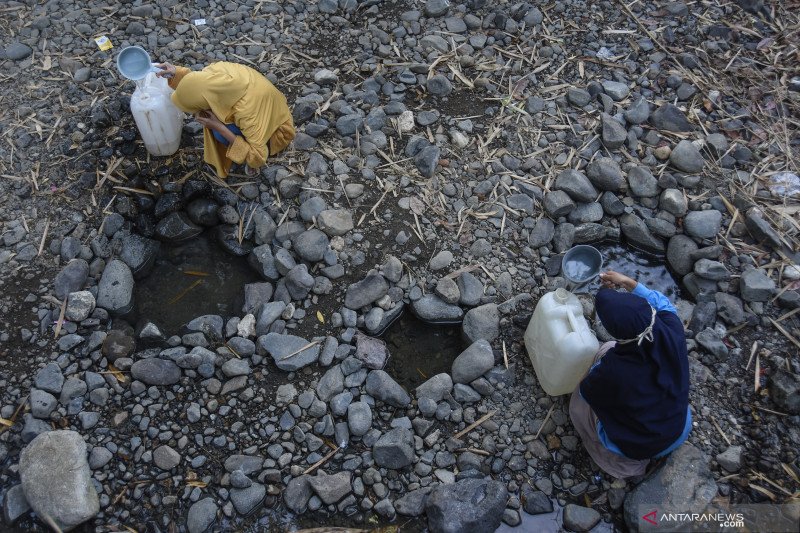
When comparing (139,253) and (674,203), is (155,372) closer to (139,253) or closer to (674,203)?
(139,253)

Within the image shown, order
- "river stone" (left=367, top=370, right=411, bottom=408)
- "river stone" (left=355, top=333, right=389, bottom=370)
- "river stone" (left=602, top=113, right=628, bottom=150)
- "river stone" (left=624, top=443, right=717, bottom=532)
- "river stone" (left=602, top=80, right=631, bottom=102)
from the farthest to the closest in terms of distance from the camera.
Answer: "river stone" (left=602, top=80, right=631, bottom=102)
"river stone" (left=602, top=113, right=628, bottom=150)
"river stone" (left=355, top=333, right=389, bottom=370)
"river stone" (left=367, top=370, right=411, bottom=408)
"river stone" (left=624, top=443, right=717, bottom=532)

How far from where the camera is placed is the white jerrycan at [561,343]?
3.32 m

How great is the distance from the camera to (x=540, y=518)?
10.8 feet

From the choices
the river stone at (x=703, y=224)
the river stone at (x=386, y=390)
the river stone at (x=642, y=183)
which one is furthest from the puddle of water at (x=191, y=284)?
the river stone at (x=703, y=224)

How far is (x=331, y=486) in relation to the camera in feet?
10.7

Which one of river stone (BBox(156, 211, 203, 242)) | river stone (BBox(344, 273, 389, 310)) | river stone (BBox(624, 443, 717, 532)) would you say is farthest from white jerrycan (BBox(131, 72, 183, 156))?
river stone (BBox(624, 443, 717, 532))

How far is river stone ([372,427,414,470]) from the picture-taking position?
11.0 ft

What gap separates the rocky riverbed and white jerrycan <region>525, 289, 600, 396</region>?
18 centimetres

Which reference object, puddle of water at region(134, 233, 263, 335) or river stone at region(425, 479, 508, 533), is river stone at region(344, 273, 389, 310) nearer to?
puddle of water at region(134, 233, 263, 335)

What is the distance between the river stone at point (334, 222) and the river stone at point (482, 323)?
1006 millimetres

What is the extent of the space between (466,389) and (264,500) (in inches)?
49.7

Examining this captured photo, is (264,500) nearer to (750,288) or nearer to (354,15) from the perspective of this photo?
(750,288)

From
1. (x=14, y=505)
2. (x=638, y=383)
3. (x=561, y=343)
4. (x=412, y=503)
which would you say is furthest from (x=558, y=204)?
(x=14, y=505)

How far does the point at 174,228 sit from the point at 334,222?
1090 millimetres
